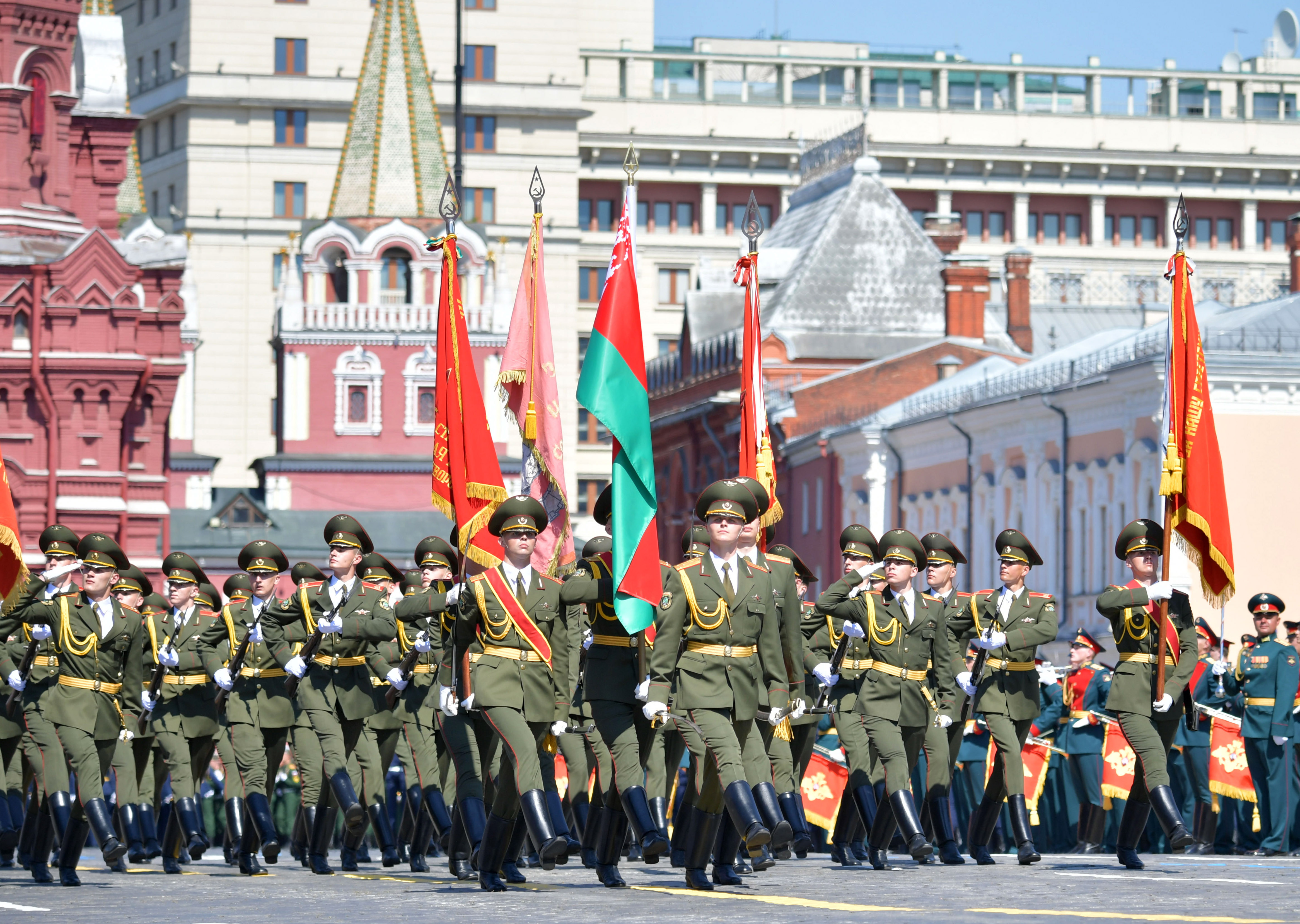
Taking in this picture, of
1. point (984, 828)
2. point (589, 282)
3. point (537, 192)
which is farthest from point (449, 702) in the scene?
point (589, 282)

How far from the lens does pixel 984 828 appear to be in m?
16.0

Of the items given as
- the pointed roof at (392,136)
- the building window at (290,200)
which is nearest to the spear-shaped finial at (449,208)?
the pointed roof at (392,136)

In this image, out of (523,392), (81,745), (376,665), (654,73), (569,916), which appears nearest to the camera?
(569,916)

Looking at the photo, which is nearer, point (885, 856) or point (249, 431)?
point (885, 856)

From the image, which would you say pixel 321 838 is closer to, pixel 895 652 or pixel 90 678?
pixel 90 678

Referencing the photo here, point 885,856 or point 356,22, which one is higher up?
point 356,22

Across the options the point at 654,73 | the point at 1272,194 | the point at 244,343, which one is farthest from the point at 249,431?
the point at 1272,194

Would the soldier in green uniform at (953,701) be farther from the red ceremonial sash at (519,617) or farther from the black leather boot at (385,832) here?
the black leather boot at (385,832)

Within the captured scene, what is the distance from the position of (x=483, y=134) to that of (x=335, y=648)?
7919 centimetres

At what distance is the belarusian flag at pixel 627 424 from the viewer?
13.4 meters

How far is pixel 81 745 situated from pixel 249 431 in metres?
78.1

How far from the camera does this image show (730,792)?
41.7 feet

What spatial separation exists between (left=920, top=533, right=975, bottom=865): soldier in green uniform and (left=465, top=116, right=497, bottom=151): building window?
258 feet

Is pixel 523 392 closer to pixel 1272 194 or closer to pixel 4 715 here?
pixel 4 715
